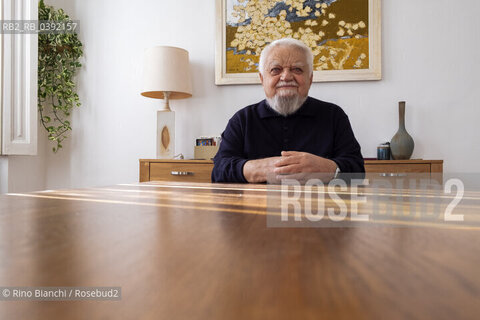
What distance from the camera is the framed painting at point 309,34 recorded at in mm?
3072

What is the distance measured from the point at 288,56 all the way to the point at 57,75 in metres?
2.54

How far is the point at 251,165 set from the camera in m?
1.58

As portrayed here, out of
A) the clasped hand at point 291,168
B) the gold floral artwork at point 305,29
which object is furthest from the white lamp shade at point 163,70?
the clasped hand at point 291,168

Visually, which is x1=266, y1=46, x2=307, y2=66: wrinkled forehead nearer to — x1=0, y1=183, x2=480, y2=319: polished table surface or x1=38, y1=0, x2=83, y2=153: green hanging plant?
x1=0, y1=183, x2=480, y2=319: polished table surface

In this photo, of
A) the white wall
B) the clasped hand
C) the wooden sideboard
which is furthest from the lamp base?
the clasped hand

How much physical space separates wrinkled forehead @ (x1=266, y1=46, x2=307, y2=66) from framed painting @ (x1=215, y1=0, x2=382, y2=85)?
41.9 inches

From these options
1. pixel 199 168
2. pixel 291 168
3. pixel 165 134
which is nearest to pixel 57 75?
pixel 165 134

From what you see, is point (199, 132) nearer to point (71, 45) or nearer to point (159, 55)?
point (159, 55)

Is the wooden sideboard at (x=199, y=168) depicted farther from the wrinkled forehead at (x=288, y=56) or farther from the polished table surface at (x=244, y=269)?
the polished table surface at (x=244, y=269)

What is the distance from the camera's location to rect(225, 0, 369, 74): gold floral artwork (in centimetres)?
308

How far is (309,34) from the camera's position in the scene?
124 inches

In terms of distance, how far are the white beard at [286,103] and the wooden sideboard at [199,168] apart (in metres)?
0.83

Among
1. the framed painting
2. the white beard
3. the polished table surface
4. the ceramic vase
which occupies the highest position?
the framed painting

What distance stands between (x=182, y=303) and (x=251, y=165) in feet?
4.61
